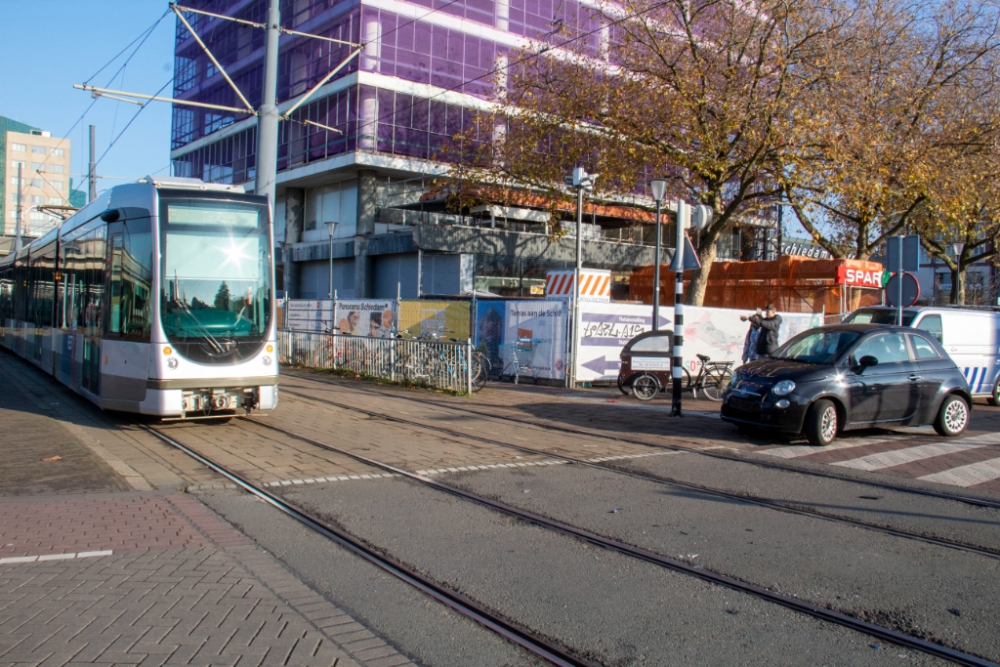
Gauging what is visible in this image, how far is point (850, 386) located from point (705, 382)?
6350 mm

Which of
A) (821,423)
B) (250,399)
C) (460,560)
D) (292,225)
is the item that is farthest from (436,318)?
(292,225)

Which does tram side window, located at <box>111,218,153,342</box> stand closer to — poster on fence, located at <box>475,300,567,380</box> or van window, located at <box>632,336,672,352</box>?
poster on fence, located at <box>475,300,567,380</box>

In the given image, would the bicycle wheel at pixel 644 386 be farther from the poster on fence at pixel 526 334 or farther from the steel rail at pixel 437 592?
the steel rail at pixel 437 592

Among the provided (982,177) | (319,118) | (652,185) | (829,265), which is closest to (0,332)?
(319,118)

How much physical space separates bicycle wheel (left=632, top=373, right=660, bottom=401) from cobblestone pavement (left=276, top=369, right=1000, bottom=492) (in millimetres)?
324

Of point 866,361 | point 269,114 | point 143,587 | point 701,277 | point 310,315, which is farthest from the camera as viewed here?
point 310,315

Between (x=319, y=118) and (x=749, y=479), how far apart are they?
30.0 m

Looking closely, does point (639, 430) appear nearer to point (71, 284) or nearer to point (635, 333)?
point (635, 333)

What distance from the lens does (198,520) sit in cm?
636

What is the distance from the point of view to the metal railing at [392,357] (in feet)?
53.3

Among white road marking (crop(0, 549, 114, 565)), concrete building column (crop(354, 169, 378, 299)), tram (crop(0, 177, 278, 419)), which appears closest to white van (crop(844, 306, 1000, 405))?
tram (crop(0, 177, 278, 419))

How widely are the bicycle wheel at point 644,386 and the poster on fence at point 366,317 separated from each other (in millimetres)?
7673

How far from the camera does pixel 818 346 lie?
36.0ft

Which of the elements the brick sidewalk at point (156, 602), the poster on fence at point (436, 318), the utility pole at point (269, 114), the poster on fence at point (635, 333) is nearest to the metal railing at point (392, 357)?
the poster on fence at point (436, 318)
